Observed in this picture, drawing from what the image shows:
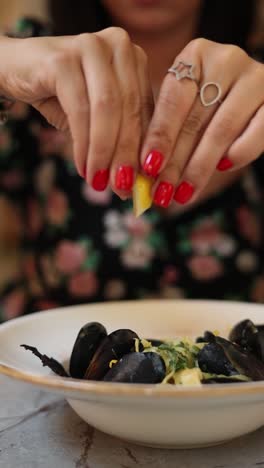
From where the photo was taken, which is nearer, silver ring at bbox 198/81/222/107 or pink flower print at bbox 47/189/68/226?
silver ring at bbox 198/81/222/107

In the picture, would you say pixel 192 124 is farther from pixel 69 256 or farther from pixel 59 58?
pixel 69 256

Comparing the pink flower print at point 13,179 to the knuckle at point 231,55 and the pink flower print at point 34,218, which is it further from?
the knuckle at point 231,55

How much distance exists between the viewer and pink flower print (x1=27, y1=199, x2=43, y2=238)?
1532mm

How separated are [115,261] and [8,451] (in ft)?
2.78

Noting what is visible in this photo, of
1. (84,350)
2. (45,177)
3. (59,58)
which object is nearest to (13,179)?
(45,177)

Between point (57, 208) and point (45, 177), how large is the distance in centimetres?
10

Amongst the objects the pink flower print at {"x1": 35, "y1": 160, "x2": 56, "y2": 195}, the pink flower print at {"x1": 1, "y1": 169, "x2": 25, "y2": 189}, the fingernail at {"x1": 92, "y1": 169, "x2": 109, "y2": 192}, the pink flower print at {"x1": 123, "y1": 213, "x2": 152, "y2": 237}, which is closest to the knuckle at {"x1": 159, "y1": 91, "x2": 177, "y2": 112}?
the fingernail at {"x1": 92, "y1": 169, "x2": 109, "y2": 192}

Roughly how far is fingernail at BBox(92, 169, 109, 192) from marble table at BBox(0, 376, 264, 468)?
0.27 meters

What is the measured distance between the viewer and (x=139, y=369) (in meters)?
0.56

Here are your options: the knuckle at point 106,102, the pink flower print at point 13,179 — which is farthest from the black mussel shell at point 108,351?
the pink flower print at point 13,179

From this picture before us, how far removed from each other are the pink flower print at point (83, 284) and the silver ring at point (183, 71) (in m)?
0.77

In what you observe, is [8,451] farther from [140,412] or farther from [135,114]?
[135,114]

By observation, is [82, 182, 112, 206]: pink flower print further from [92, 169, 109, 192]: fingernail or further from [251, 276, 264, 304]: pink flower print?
[92, 169, 109, 192]: fingernail

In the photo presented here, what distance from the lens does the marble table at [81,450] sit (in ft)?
1.83
